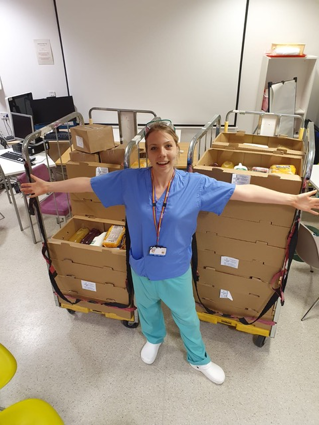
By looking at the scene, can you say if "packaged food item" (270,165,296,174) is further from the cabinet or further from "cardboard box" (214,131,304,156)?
the cabinet

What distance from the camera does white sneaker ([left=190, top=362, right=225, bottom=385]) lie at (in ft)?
5.79

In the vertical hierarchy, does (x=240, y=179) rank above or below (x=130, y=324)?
above

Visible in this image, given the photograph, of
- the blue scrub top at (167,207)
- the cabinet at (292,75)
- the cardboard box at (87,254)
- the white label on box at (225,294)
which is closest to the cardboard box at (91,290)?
the cardboard box at (87,254)

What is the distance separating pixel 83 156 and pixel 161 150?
2.78 ft

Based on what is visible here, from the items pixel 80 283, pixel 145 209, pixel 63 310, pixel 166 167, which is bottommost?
pixel 63 310

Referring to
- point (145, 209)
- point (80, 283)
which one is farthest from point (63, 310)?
point (145, 209)

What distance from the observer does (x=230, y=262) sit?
1.75 meters

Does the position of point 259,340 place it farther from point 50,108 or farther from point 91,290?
point 50,108

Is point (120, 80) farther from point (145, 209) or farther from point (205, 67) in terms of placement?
point (145, 209)

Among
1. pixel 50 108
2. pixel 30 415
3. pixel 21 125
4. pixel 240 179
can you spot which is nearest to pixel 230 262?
pixel 240 179

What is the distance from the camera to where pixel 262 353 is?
6.42 feet

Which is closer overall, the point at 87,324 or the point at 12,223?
the point at 87,324

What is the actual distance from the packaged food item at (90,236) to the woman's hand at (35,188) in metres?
0.63

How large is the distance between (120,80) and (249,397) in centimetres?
390
